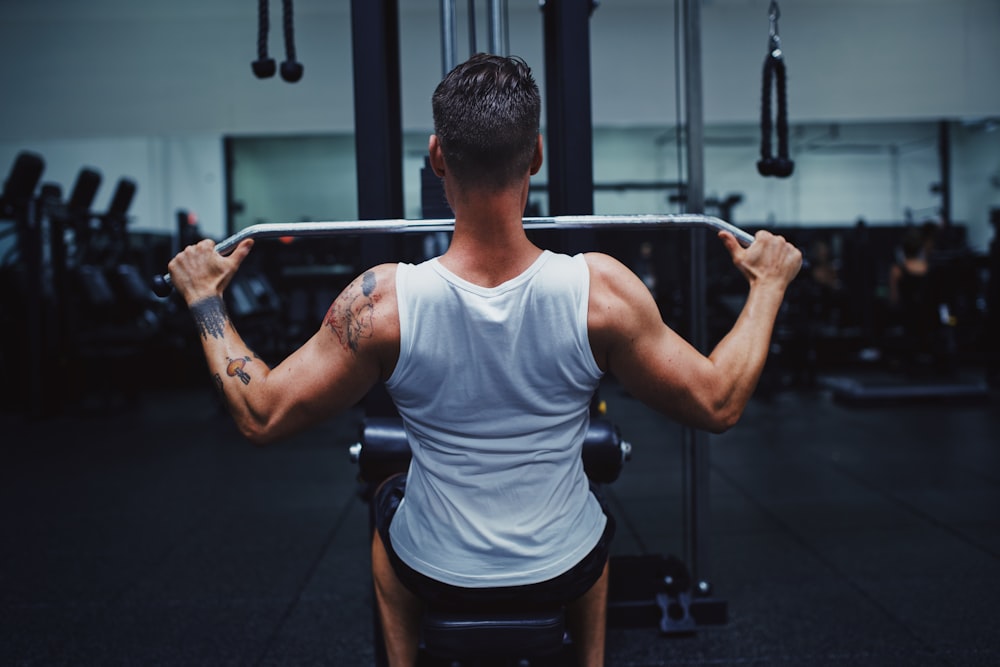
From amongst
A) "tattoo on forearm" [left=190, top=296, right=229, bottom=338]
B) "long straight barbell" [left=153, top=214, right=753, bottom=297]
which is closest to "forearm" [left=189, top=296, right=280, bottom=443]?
"tattoo on forearm" [left=190, top=296, right=229, bottom=338]

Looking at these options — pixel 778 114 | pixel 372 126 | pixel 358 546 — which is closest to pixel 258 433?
pixel 372 126

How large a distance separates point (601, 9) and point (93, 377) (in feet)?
18.5

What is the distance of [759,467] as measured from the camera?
155 inches

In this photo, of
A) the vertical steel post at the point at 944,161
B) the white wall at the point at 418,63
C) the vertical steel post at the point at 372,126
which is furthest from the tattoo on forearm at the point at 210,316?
the vertical steel post at the point at 944,161

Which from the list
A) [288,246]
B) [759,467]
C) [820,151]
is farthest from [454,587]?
[820,151]

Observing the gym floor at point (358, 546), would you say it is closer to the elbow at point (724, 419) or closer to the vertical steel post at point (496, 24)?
the elbow at point (724, 419)

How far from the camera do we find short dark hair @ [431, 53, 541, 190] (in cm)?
99

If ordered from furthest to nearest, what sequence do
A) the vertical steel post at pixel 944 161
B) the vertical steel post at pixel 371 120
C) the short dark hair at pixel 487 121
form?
the vertical steel post at pixel 944 161 → the vertical steel post at pixel 371 120 → the short dark hair at pixel 487 121

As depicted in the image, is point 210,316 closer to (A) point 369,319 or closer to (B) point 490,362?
(A) point 369,319

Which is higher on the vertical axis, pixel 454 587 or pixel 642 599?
pixel 454 587

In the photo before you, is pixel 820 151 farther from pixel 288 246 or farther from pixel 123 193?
pixel 123 193

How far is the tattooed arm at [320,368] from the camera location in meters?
1.04

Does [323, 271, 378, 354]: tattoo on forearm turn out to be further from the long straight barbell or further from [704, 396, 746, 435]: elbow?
[704, 396, 746, 435]: elbow

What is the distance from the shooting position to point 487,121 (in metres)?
0.99
